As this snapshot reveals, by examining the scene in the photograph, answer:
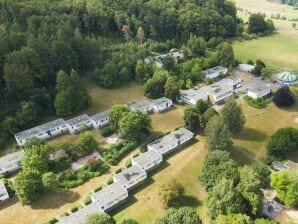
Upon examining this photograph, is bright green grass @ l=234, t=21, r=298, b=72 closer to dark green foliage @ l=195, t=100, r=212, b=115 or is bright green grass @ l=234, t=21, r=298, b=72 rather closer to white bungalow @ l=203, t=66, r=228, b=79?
white bungalow @ l=203, t=66, r=228, b=79

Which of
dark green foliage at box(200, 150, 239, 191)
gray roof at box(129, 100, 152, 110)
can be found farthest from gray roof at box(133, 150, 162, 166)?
gray roof at box(129, 100, 152, 110)

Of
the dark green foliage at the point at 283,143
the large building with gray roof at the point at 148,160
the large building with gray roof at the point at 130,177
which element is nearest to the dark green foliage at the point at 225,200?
the large building with gray roof at the point at 130,177

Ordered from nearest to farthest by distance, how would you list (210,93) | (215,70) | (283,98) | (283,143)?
1. (283,143)
2. (283,98)
3. (210,93)
4. (215,70)

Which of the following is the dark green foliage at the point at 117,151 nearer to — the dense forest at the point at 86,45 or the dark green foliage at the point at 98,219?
the dark green foliage at the point at 98,219

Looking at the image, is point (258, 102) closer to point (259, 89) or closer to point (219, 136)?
point (259, 89)

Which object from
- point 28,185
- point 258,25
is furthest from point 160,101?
point 258,25

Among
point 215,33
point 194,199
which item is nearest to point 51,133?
point 194,199

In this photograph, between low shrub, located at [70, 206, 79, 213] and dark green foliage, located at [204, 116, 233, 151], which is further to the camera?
dark green foliage, located at [204, 116, 233, 151]
